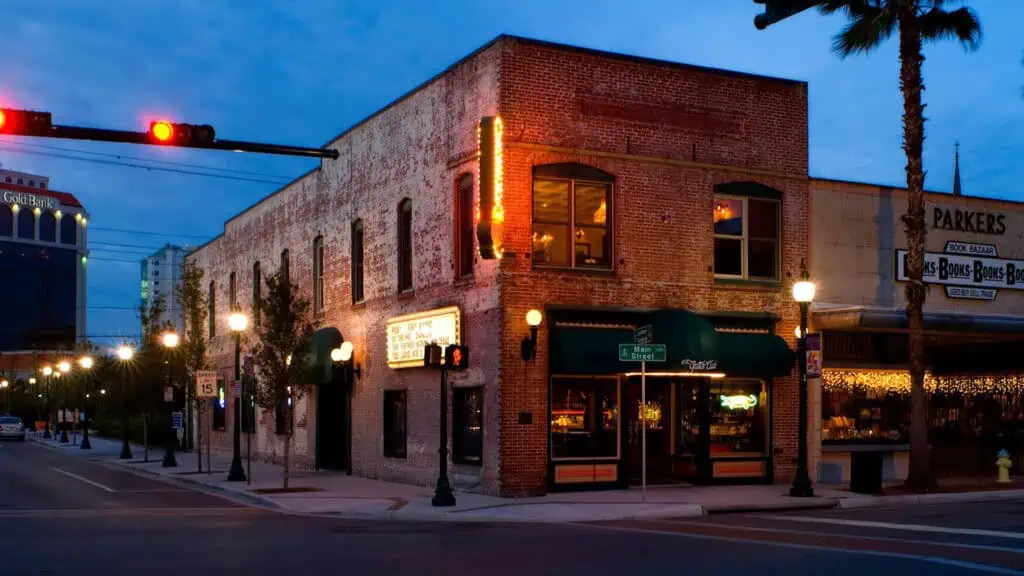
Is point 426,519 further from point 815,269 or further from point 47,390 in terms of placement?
point 47,390

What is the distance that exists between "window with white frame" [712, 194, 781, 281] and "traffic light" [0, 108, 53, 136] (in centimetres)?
1429

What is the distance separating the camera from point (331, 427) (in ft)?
111

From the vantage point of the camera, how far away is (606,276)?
24172 millimetres

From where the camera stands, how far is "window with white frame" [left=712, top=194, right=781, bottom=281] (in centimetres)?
2583

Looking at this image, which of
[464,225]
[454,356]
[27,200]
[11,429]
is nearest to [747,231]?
[464,225]

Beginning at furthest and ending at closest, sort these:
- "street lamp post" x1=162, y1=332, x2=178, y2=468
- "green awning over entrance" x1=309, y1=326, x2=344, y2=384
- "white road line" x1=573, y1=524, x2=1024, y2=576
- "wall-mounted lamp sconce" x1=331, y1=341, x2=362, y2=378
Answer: "street lamp post" x1=162, y1=332, x2=178, y2=468 → "green awning over entrance" x1=309, y1=326, x2=344, y2=384 → "wall-mounted lamp sconce" x1=331, y1=341, x2=362, y2=378 → "white road line" x1=573, y1=524, x2=1024, y2=576

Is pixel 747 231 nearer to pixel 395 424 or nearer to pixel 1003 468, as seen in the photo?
pixel 1003 468

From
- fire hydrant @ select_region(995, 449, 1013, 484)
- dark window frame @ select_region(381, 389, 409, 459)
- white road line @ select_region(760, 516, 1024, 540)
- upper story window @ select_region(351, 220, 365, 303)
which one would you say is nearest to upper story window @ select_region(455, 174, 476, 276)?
dark window frame @ select_region(381, 389, 409, 459)

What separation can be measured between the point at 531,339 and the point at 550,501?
3.28m

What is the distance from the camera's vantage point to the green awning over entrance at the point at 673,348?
23.2 m

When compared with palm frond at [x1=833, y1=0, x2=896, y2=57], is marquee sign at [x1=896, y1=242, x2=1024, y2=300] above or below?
below

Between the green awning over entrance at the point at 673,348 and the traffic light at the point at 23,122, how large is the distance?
1055 centimetres

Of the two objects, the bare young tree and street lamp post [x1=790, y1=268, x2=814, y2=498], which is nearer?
street lamp post [x1=790, y1=268, x2=814, y2=498]

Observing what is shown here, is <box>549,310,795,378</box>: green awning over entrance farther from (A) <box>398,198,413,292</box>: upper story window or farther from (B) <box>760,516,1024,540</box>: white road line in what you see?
(A) <box>398,198,413,292</box>: upper story window
